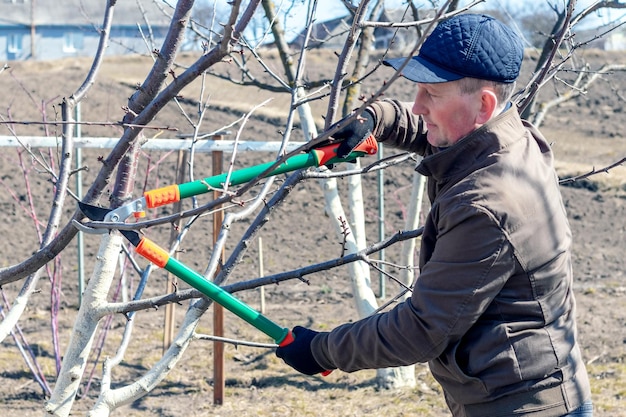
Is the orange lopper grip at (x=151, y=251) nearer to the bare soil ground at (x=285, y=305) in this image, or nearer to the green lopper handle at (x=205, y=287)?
the green lopper handle at (x=205, y=287)

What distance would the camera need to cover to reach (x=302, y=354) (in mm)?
2359

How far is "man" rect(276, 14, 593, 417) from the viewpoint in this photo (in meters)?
2.04

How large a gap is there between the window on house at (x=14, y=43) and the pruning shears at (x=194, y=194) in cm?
5368

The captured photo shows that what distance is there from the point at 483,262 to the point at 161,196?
2.81ft

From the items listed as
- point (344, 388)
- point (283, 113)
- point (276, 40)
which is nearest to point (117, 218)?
point (276, 40)

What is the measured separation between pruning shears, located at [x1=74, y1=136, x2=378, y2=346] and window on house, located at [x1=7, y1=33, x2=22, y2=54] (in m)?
53.7

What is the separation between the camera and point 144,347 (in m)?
6.52

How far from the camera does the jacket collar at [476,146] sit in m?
2.13

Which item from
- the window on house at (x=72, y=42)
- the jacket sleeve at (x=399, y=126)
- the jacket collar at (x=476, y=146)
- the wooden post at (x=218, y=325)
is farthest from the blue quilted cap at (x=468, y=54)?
the window on house at (x=72, y=42)

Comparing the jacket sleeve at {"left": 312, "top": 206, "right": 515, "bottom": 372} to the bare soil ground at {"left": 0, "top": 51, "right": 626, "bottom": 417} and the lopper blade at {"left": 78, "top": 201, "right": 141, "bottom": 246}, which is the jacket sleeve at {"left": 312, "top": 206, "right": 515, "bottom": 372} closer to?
the lopper blade at {"left": 78, "top": 201, "right": 141, "bottom": 246}

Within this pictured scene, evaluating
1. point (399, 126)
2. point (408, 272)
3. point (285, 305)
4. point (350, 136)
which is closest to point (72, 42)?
point (285, 305)

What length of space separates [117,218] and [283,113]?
54.7ft

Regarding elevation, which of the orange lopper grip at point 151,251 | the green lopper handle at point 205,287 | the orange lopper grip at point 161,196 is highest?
the orange lopper grip at point 161,196

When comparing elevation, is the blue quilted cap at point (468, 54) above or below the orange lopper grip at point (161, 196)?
above
